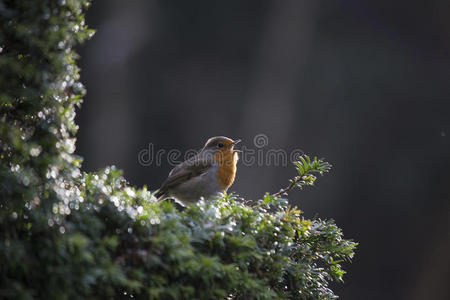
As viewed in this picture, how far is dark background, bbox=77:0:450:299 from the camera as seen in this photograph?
16.3ft

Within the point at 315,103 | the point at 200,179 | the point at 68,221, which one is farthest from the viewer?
the point at 315,103

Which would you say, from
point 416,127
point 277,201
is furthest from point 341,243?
point 416,127

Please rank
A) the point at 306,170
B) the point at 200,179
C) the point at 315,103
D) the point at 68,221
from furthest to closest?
the point at 315,103 < the point at 200,179 < the point at 306,170 < the point at 68,221

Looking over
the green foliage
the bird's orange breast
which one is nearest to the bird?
the bird's orange breast

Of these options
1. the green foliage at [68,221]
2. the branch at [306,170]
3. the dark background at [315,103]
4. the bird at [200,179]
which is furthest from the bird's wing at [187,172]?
the dark background at [315,103]

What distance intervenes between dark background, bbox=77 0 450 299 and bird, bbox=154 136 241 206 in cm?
235

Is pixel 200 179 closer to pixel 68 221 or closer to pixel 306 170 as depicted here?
pixel 306 170

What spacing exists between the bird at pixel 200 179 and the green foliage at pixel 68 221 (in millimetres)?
1783

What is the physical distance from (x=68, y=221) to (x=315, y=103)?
505 cm

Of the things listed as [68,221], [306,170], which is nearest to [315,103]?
[306,170]

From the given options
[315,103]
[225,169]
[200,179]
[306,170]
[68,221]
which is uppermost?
[315,103]

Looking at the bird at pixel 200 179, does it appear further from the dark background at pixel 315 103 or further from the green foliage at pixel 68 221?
the dark background at pixel 315 103

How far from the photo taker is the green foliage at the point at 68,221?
2.81 feet

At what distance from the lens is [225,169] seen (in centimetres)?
306
